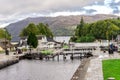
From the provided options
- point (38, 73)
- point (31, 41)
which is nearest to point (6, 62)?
point (38, 73)

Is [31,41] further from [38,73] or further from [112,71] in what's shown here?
[112,71]

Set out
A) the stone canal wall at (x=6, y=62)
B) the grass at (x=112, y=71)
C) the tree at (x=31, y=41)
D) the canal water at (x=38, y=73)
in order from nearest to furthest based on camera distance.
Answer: the grass at (x=112, y=71), the canal water at (x=38, y=73), the stone canal wall at (x=6, y=62), the tree at (x=31, y=41)

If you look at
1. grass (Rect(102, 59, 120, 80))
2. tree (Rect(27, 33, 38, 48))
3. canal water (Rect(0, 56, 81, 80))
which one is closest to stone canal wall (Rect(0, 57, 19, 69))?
canal water (Rect(0, 56, 81, 80))

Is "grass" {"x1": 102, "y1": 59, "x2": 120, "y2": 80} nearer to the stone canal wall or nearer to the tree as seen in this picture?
the stone canal wall

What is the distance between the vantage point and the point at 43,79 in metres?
62.9

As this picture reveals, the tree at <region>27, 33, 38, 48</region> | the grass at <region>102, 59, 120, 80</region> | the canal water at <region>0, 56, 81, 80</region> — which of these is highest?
the grass at <region>102, 59, 120, 80</region>

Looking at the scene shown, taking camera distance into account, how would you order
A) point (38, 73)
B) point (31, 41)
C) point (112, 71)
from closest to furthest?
point (112, 71), point (38, 73), point (31, 41)

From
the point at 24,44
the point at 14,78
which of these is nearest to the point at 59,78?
the point at 14,78

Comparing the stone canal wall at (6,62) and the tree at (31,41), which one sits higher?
the tree at (31,41)

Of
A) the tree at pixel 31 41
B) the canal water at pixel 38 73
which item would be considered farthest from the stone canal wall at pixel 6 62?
the tree at pixel 31 41

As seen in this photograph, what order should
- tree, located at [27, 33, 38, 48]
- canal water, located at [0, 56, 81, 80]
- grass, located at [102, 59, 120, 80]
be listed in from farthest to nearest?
tree, located at [27, 33, 38, 48], canal water, located at [0, 56, 81, 80], grass, located at [102, 59, 120, 80]

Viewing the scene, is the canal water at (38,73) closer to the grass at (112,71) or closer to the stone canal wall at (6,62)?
the stone canal wall at (6,62)

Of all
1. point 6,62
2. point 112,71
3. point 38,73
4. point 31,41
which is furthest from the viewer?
point 31,41

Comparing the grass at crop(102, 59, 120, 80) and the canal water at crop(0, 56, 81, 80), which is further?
the canal water at crop(0, 56, 81, 80)
